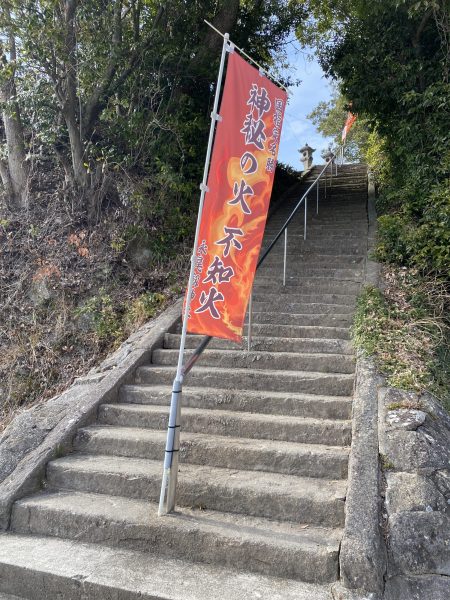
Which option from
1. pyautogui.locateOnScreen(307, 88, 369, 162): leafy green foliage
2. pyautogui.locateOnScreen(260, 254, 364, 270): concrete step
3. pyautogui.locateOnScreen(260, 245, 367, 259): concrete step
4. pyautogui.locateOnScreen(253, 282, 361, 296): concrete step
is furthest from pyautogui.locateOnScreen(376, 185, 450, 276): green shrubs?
pyautogui.locateOnScreen(307, 88, 369, 162): leafy green foliage

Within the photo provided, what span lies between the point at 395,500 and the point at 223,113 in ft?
9.66

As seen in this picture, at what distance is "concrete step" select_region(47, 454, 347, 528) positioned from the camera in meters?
2.98

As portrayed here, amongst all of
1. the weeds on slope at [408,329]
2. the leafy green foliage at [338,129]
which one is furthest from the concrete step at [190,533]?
the leafy green foliage at [338,129]

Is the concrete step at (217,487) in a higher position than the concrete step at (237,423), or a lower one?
lower

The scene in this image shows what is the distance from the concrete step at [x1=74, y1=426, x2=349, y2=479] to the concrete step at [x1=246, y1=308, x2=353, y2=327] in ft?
6.38

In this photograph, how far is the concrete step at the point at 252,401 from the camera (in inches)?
151

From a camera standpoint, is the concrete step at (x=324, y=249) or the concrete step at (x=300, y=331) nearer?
the concrete step at (x=300, y=331)

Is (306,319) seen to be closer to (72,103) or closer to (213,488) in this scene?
(213,488)

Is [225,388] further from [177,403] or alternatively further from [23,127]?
[23,127]

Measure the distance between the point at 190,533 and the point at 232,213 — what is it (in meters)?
2.28

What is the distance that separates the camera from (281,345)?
4.84 m

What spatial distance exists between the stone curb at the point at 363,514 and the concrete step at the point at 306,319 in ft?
4.89

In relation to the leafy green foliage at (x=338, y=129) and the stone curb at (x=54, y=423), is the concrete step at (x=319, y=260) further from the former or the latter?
the leafy green foliage at (x=338, y=129)

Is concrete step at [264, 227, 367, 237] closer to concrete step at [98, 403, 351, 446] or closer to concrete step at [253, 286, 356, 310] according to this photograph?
concrete step at [253, 286, 356, 310]
